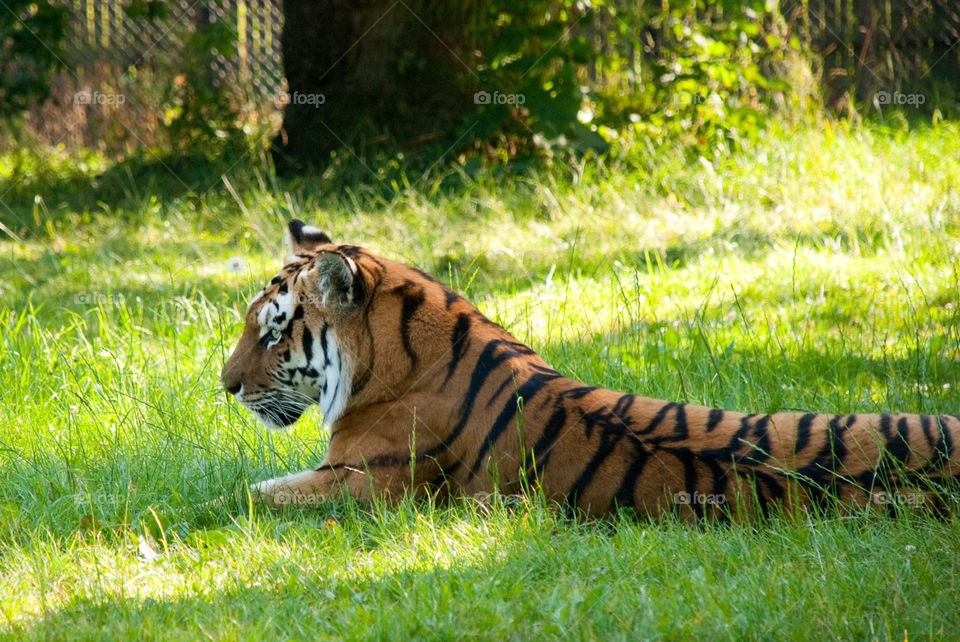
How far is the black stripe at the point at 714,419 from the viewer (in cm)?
288

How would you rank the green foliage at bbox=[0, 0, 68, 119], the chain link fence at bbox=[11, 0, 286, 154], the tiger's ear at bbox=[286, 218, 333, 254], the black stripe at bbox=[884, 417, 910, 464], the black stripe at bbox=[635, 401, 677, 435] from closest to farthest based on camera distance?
the black stripe at bbox=[884, 417, 910, 464]
the black stripe at bbox=[635, 401, 677, 435]
the tiger's ear at bbox=[286, 218, 333, 254]
the green foliage at bbox=[0, 0, 68, 119]
the chain link fence at bbox=[11, 0, 286, 154]

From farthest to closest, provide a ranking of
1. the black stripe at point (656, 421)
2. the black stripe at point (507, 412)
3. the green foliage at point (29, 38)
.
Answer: the green foliage at point (29, 38), the black stripe at point (507, 412), the black stripe at point (656, 421)

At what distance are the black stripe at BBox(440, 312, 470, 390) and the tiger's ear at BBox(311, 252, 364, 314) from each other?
325mm

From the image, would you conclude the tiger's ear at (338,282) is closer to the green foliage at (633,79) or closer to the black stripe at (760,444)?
the black stripe at (760,444)

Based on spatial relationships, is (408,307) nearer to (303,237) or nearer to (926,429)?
(303,237)

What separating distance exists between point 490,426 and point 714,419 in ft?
2.20

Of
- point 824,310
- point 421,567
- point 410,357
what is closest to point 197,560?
point 421,567

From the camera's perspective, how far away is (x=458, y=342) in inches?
123

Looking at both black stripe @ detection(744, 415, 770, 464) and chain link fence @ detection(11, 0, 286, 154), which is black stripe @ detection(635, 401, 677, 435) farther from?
chain link fence @ detection(11, 0, 286, 154)

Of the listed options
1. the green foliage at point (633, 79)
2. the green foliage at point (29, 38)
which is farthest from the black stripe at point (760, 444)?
the green foliage at point (29, 38)

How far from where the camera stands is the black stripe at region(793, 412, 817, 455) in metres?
2.77

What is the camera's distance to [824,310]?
5254 millimetres

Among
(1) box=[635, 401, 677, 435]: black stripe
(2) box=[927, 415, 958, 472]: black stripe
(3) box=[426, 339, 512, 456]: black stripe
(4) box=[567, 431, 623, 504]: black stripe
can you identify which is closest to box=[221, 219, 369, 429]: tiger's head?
(3) box=[426, 339, 512, 456]: black stripe

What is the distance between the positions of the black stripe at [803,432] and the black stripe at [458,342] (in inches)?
40.5
